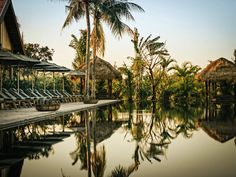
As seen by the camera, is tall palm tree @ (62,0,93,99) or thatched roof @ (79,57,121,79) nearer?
tall palm tree @ (62,0,93,99)

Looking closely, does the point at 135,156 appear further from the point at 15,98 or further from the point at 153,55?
the point at 153,55

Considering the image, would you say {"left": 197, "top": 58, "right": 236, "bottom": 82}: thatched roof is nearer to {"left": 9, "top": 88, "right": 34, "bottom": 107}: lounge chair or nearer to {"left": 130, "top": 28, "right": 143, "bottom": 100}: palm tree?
{"left": 130, "top": 28, "right": 143, "bottom": 100}: palm tree

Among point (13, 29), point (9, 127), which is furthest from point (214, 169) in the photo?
point (13, 29)

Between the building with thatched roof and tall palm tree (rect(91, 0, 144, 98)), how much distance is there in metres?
13.3

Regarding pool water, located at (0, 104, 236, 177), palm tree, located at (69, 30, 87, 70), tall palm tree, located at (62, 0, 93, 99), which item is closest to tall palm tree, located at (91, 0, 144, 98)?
tall palm tree, located at (62, 0, 93, 99)

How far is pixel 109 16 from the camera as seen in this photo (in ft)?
77.8

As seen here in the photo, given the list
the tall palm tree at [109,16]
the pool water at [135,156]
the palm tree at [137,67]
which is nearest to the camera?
the pool water at [135,156]

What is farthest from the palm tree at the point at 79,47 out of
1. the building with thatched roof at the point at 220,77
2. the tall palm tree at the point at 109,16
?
the tall palm tree at the point at 109,16

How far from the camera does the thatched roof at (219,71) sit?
34750 millimetres

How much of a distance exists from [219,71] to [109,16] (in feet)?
51.9

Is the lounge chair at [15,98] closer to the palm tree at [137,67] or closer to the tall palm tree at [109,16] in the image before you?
the tall palm tree at [109,16]

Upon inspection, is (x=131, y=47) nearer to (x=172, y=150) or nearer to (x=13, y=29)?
(x=13, y=29)

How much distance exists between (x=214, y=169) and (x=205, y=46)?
100 ft

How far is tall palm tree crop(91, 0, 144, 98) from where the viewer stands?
23656 millimetres
